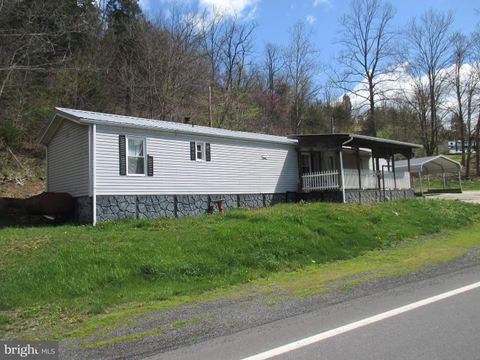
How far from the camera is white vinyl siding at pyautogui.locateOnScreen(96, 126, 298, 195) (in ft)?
56.0

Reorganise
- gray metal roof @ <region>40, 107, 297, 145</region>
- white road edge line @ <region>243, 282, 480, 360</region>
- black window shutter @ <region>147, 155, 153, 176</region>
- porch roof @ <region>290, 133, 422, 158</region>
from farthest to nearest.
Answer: porch roof @ <region>290, 133, 422, 158</region> → black window shutter @ <region>147, 155, 153, 176</region> → gray metal roof @ <region>40, 107, 297, 145</region> → white road edge line @ <region>243, 282, 480, 360</region>

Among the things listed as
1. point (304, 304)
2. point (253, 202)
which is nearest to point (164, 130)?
point (253, 202)

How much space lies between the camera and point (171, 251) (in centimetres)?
1122

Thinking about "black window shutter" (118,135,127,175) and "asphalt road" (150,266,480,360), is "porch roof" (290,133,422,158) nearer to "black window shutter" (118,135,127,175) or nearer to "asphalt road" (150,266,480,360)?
"black window shutter" (118,135,127,175)

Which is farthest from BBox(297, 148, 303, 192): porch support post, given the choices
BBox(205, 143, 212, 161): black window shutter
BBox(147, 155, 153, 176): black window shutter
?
BBox(147, 155, 153, 176): black window shutter

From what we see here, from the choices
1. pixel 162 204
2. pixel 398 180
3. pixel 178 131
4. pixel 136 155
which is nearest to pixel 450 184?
pixel 398 180

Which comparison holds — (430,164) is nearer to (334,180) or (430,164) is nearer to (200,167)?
(334,180)

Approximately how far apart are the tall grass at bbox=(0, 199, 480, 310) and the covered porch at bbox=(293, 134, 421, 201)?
259 inches

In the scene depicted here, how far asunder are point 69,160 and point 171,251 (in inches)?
359

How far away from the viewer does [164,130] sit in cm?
1861

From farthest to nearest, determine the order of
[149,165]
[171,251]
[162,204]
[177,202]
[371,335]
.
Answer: [177,202]
[162,204]
[149,165]
[171,251]
[371,335]

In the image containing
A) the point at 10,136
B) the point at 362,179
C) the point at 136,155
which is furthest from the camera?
the point at 10,136

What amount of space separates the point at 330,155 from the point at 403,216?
34.4 ft

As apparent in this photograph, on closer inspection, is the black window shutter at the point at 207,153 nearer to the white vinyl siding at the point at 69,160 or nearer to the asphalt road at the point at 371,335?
the white vinyl siding at the point at 69,160
